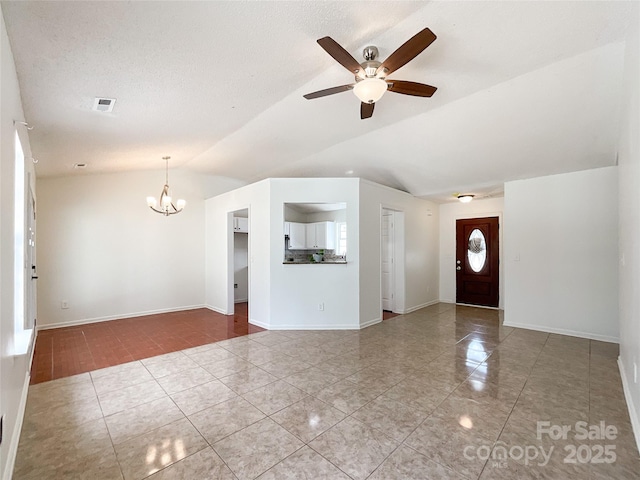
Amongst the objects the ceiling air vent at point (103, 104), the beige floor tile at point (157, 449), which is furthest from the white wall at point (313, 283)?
the beige floor tile at point (157, 449)

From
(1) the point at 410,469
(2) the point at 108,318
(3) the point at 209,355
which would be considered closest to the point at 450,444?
(1) the point at 410,469

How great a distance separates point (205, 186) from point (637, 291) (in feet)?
21.8

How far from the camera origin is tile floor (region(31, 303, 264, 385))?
339cm

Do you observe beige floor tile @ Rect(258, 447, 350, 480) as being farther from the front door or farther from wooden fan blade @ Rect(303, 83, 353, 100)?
the front door

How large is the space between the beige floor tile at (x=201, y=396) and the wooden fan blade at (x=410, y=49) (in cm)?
291

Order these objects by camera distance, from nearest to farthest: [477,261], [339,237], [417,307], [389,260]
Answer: [339,237], [389,260], [417,307], [477,261]

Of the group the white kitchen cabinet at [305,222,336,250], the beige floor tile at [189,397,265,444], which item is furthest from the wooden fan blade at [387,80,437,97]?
the white kitchen cabinet at [305,222,336,250]

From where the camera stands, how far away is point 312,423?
7.23 ft

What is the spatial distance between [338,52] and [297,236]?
4225 mm

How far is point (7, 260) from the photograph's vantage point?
70.0 inches

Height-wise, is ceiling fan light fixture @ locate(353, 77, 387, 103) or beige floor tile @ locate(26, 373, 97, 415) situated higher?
ceiling fan light fixture @ locate(353, 77, 387, 103)

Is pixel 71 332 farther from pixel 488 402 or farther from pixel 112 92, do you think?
pixel 488 402

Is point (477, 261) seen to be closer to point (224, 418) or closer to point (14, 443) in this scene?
point (224, 418)

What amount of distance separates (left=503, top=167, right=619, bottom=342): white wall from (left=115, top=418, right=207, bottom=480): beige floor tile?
4873 mm
